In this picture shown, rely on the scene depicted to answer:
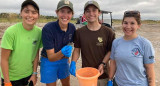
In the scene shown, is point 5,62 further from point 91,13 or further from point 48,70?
point 91,13

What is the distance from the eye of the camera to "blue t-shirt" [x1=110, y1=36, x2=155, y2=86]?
1602 mm

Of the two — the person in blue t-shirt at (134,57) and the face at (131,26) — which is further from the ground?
the face at (131,26)

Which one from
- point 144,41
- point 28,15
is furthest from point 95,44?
point 28,15

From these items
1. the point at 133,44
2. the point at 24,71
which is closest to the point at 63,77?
the point at 24,71

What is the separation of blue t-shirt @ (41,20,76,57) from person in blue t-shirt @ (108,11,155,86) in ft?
2.72

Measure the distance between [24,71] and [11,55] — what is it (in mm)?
319

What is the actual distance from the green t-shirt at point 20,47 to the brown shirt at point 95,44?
760 mm

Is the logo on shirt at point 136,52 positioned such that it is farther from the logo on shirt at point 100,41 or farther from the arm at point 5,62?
the arm at point 5,62

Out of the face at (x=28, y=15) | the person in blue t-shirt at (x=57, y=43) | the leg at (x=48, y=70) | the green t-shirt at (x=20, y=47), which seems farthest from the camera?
the leg at (x=48, y=70)

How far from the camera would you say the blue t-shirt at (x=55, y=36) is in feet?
6.48

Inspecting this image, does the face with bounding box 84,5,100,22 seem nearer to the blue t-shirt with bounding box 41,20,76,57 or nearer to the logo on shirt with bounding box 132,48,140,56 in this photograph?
the blue t-shirt with bounding box 41,20,76,57

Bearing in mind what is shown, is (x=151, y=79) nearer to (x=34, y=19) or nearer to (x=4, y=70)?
(x=34, y=19)

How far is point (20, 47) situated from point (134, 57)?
1.55 m

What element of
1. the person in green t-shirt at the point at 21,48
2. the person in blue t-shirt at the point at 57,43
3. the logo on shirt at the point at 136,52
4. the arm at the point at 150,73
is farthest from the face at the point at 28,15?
the arm at the point at 150,73
